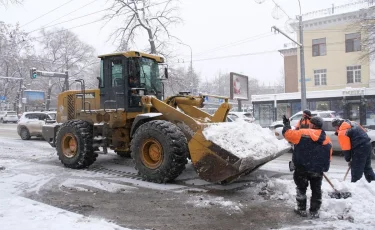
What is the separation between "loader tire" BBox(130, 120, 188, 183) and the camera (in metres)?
7.29

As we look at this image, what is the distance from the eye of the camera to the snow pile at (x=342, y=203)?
521 centimetres

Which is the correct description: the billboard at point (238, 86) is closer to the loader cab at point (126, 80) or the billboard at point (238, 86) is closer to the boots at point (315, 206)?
the loader cab at point (126, 80)

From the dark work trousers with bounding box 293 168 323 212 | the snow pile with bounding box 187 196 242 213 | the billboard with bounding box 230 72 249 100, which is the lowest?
the snow pile with bounding box 187 196 242 213

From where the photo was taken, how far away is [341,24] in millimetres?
33969

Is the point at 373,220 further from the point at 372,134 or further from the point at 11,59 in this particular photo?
the point at 11,59

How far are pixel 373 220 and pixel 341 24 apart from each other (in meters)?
32.8

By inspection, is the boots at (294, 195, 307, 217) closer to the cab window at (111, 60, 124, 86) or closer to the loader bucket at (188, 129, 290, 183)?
the loader bucket at (188, 129, 290, 183)

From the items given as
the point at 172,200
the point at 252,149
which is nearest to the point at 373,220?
the point at 252,149

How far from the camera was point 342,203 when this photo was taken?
18.8 ft

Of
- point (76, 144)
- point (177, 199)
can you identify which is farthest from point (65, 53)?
point (177, 199)

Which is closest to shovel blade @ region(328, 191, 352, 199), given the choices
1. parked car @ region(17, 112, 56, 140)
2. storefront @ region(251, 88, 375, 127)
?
storefront @ region(251, 88, 375, 127)

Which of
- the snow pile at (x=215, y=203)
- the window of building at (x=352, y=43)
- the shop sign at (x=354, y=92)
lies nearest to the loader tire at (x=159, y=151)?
the snow pile at (x=215, y=203)

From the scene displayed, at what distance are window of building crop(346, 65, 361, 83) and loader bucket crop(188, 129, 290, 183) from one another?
31025 millimetres

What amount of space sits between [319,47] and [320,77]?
3.01m
